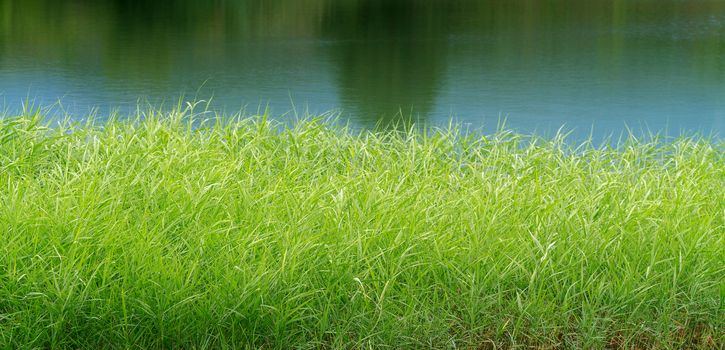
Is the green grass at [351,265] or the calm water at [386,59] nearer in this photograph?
the green grass at [351,265]

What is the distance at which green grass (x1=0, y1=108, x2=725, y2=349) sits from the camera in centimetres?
226

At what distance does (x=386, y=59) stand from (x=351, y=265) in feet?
30.5

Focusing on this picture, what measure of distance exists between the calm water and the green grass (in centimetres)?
256

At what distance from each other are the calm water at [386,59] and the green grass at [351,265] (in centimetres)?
256

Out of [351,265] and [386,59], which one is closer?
[351,265]

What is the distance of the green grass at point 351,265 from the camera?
2.26 meters

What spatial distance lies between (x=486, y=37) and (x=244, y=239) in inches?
467

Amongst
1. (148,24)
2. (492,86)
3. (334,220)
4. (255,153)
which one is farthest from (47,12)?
(334,220)

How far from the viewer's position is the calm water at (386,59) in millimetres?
8203

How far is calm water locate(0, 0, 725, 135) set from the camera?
820 centimetres

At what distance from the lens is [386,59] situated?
11.5 metres

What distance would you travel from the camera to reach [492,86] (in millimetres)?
9633

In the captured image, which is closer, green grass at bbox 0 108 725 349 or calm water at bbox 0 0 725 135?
green grass at bbox 0 108 725 349

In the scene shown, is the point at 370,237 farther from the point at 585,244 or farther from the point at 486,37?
the point at 486,37
